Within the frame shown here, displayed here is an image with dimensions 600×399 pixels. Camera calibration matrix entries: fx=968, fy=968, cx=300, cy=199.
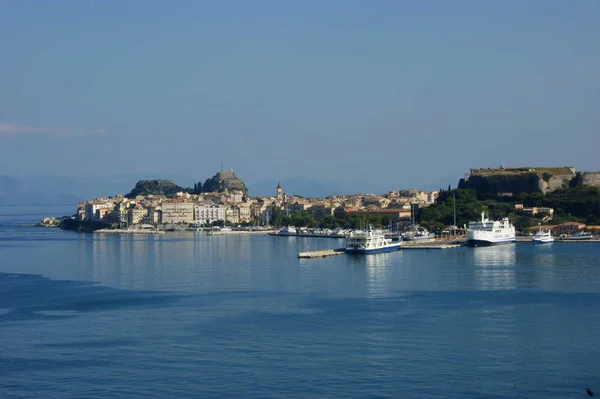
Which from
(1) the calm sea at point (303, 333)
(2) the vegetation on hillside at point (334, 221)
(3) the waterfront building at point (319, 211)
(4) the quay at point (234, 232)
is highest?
(3) the waterfront building at point (319, 211)

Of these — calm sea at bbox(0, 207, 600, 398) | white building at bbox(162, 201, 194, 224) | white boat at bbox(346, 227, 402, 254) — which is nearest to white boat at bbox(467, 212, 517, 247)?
white boat at bbox(346, 227, 402, 254)

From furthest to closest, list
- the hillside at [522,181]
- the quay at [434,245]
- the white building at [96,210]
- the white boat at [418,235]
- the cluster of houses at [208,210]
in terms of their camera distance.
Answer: the white building at [96,210] < the cluster of houses at [208,210] < the hillside at [522,181] < the white boat at [418,235] < the quay at [434,245]

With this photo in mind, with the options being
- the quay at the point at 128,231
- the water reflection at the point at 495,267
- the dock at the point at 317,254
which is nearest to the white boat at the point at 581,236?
the water reflection at the point at 495,267

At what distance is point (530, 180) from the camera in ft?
175

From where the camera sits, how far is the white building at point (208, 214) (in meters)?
70.3

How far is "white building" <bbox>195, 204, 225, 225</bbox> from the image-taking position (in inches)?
2768

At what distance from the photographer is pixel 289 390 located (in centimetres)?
1098

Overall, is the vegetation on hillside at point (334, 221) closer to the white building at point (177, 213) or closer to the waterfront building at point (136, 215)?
the white building at point (177, 213)

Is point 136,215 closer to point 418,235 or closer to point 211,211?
point 211,211

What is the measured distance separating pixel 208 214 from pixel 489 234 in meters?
36.5

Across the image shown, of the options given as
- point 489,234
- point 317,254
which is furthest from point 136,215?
point 317,254

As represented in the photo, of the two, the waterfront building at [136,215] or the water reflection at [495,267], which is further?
the waterfront building at [136,215]

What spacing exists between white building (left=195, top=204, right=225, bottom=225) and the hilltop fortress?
20.9 meters

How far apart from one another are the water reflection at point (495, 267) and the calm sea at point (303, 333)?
135 millimetres
